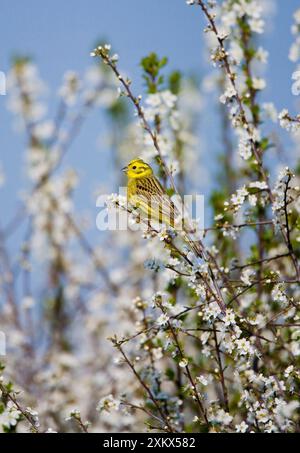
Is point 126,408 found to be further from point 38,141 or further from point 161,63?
point 38,141

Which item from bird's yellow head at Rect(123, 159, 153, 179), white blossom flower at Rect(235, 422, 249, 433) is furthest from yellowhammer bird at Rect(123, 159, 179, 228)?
white blossom flower at Rect(235, 422, 249, 433)

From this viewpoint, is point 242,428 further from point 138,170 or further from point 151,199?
point 138,170

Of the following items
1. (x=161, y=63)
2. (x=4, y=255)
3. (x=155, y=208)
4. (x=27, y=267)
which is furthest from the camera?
(x=4, y=255)

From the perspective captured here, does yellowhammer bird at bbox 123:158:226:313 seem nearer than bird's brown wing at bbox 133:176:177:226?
Yes

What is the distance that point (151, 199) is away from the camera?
3201 millimetres

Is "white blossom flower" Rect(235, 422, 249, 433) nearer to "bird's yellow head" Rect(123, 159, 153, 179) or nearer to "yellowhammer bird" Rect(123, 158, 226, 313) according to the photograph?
"yellowhammer bird" Rect(123, 158, 226, 313)

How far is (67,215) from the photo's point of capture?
6.34 meters

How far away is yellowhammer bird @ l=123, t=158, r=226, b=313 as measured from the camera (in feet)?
8.89

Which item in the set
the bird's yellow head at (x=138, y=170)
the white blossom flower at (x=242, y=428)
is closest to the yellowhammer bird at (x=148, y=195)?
the bird's yellow head at (x=138, y=170)

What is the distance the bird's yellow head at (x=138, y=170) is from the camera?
3.49 meters

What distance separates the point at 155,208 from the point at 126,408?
99cm

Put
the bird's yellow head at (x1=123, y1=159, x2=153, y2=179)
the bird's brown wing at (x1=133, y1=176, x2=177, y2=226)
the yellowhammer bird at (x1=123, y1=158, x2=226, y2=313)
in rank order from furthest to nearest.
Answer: the bird's yellow head at (x1=123, y1=159, x2=153, y2=179), the bird's brown wing at (x1=133, y1=176, x2=177, y2=226), the yellowhammer bird at (x1=123, y1=158, x2=226, y2=313)
